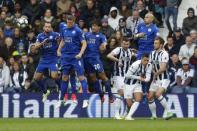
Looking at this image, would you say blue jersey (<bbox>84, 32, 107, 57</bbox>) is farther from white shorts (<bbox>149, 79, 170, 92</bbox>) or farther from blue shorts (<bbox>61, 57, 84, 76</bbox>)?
white shorts (<bbox>149, 79, 170, 92</bbox>)

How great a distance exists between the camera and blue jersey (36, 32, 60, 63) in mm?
23188

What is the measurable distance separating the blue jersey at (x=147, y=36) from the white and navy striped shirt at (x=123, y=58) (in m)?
0.41

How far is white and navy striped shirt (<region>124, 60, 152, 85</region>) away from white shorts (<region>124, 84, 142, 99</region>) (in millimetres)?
95

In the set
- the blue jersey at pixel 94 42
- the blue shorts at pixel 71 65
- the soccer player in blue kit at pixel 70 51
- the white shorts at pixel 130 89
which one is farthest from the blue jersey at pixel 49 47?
the white shorts at pixel 130 89

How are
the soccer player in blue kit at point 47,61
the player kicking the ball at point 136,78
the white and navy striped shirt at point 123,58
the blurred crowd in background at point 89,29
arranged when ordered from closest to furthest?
the player kicking the ball at point 136,78, the white and navy striped shirt at point 123,58, the soccer player in blue kit at point 47,61, the blurred crowd in background at point 89,29

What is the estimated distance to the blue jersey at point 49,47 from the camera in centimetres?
2319

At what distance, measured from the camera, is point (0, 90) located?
2481cm

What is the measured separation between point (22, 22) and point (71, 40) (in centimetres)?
704

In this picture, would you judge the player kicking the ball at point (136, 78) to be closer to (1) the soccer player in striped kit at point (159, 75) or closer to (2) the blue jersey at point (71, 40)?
(1) the soccer player in striped kit at point (159, 75)

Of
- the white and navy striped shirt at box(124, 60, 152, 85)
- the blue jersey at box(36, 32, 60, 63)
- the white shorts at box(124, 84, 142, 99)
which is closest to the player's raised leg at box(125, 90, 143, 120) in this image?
the white shorts at box(124, 84, 142, 99)

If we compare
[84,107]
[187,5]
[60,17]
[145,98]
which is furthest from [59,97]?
[187,5]

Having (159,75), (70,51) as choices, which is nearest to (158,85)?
(159,75)

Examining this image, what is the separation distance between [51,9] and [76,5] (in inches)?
42.1

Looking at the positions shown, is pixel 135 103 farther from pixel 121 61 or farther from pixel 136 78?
pixel 121 61
